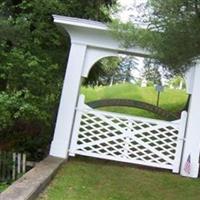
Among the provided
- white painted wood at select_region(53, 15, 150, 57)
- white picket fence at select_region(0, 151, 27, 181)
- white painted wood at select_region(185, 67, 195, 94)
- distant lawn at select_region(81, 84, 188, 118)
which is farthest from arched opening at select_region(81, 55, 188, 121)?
white picket fence at select_region(0, 151, 27, 181)

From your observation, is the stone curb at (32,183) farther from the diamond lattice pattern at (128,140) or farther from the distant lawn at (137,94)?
the distant lawn at (137,94)

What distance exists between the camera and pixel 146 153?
1040 cm

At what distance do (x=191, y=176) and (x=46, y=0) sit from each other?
513 cm

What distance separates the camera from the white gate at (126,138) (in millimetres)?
10289

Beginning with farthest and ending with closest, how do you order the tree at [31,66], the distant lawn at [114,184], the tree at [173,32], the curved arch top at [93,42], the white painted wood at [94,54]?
1. the white painted wood at [94,54]
2. the curved arch top at [93,42]
3. the tree at [31,66]
4. the distant lawn at [114,184]
5. the tree at [173,32]

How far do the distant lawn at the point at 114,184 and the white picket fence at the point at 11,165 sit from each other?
849 millimetres

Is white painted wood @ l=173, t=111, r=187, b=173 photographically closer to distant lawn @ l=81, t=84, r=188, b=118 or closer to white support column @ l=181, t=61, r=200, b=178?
white support column @ l=181, t=61, r=200, b=178

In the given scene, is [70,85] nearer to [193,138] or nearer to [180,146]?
[180,146]

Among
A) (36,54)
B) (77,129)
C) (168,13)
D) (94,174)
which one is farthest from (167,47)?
(36,54)

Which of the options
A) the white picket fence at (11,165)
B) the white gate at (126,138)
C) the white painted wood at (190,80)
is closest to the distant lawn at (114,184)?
the white gate at (126,138)

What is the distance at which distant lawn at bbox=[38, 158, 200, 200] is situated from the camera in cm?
738

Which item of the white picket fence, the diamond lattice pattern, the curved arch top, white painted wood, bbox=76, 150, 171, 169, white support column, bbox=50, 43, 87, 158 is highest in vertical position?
the curved arch top

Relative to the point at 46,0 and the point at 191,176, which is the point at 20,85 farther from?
the point at 191,176

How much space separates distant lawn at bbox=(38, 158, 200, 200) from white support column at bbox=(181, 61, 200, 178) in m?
0.35
